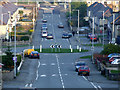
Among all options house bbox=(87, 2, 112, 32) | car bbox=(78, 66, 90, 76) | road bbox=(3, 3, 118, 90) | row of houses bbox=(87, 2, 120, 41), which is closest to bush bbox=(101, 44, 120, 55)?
road bbox=(3, 3, 118, 90)

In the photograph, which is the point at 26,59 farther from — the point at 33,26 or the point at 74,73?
the point at 33,26

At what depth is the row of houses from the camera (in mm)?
87312

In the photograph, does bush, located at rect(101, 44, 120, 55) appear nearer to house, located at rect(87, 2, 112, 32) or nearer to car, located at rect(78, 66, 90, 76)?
car, located at rect(78, 66, 90, 76)

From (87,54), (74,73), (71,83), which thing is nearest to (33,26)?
(87,54)

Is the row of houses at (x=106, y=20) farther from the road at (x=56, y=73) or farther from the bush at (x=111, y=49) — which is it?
the bush at (x=111, y=49)

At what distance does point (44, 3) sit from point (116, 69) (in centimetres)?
12708

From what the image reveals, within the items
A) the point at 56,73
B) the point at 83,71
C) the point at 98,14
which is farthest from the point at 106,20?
the point at 83,71

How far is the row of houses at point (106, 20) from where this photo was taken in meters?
87.3

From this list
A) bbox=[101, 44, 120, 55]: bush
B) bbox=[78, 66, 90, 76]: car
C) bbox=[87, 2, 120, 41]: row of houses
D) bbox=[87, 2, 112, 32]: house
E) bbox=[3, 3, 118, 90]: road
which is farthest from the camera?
bbox=[87, 2, 112, 32]: house

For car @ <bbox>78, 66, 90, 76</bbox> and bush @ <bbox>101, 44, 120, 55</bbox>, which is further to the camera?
bush @ <bbox>101, 44, 120, 55</bbox>

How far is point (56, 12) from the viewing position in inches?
5723

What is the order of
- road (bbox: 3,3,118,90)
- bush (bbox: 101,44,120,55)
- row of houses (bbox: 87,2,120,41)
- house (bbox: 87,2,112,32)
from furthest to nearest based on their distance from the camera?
house (bbox: 87,2,112,32)
row of houses (bbox: 87,2,120,41)
bush (bbox: 101,44,120,55)
road (bbox: 3,3,118,90)

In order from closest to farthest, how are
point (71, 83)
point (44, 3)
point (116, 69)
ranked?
1. point (71, 83)
2. point (116, 69)
3. point (44, 3)

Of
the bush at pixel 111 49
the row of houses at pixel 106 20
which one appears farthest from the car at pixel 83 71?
the row of houses at pixel 106 20
